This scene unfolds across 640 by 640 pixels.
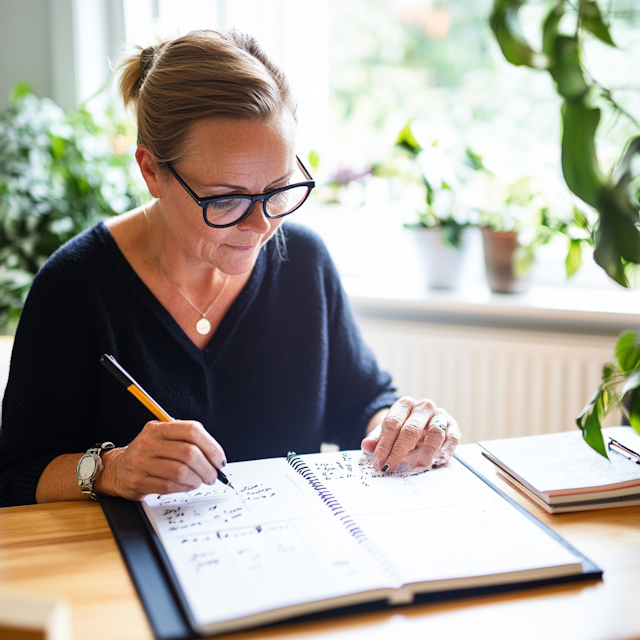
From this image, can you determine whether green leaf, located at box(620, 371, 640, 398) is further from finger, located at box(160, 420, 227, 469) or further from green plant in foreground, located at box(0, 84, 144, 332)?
green plant in foreground, located at box(0, 84, 144, 332)

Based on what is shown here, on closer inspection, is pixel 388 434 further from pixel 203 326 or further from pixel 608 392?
pixel 203 326

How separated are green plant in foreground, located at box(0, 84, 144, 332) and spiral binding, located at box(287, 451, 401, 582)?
1.15 m

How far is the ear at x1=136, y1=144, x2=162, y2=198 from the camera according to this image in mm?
1130

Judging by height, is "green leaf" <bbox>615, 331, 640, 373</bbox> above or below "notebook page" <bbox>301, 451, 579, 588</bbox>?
above

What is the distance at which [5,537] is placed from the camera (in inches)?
32.0

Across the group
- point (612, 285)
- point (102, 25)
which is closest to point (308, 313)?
point (612, 285)

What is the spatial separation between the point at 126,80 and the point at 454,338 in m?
1.15

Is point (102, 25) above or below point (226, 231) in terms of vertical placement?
above

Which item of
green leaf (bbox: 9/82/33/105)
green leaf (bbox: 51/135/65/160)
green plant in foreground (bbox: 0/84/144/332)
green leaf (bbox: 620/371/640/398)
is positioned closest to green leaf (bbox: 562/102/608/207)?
green leaf (bbox: 620/371/640/398)

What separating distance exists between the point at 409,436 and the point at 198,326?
44cm

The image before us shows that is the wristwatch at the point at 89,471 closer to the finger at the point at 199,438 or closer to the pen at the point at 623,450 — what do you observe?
the finger at the point at 199,438

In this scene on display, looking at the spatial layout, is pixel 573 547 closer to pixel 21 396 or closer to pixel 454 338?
pixel 21 396

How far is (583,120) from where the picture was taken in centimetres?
77

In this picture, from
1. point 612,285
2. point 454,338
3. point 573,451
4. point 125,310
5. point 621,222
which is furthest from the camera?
point 612,285
